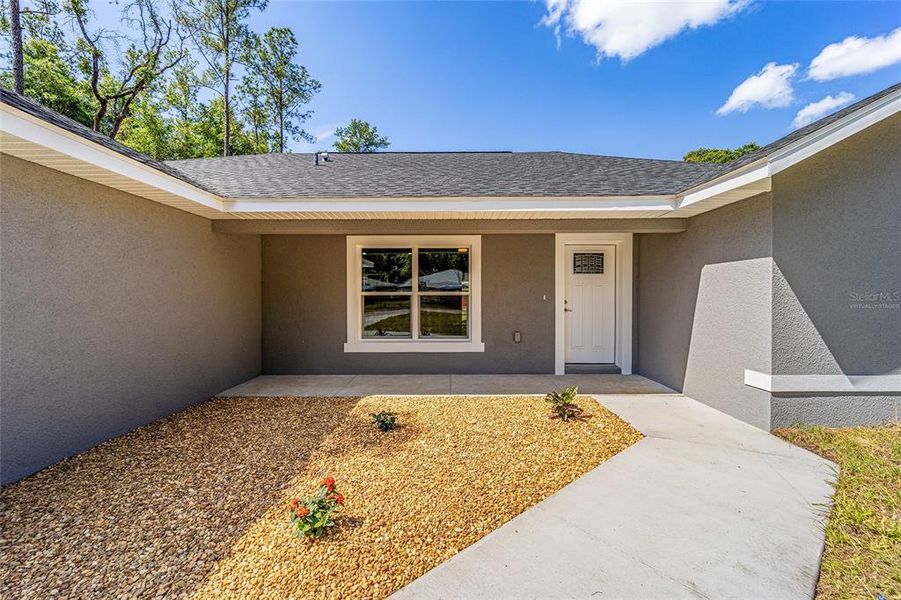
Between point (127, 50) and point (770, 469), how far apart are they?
2555 centimetres

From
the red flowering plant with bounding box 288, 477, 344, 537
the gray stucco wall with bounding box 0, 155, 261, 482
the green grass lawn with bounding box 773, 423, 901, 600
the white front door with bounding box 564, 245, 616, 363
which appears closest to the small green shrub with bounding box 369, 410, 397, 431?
the red flowering plant with bounding box 288, 477, 344, 537

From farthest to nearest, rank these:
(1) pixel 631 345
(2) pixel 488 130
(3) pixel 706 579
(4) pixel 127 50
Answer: (4) pixel 127 50
(2) pixel 488 130
(1) pixel 631 345
(3) pixel 706 579

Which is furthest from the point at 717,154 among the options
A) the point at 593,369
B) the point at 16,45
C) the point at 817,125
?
the point at 16,45

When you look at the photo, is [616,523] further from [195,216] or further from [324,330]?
[195,216]

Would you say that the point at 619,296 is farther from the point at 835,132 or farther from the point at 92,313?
the point at 92,313

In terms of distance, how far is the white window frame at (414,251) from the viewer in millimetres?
7188

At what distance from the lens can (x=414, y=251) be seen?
24.0ft

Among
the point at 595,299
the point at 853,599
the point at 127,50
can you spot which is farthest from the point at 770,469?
the point at 127,50

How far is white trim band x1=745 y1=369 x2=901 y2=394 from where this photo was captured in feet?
13.6

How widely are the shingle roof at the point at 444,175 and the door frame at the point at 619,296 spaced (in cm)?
129

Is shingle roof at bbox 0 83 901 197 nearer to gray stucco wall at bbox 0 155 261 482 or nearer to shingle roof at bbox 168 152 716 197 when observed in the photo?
shingle roof at bbox 168 152 716 197

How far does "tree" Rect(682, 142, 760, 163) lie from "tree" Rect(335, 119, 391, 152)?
22.8 m

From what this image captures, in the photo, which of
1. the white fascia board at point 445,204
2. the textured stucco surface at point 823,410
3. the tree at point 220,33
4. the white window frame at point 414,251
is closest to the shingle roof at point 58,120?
the white fascia board at point 445,204

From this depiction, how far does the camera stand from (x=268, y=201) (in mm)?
5332
